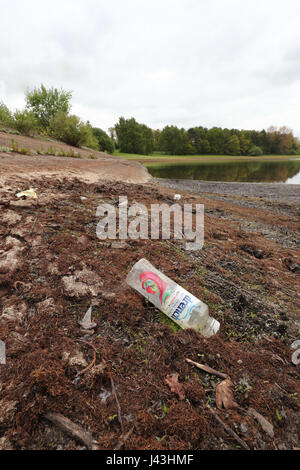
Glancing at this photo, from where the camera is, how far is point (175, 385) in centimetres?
144

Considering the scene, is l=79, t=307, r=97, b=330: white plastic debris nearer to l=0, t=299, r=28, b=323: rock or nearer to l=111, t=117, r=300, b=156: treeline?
l=0, t=299, r=28, b=323: rock

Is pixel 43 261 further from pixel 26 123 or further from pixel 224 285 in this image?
pixel 26 123

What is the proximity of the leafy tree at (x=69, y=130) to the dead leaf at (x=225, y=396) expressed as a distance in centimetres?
3787

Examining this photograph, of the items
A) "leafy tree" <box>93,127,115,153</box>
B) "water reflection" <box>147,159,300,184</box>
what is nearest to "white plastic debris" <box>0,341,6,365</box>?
"water reflection" <box>147,159,300,184</box>

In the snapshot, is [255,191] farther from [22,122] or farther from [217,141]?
[217,141]

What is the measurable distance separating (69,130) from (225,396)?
38086mm

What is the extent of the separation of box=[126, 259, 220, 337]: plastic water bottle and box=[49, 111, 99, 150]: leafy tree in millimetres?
36873

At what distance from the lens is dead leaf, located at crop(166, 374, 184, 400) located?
54.6 inches

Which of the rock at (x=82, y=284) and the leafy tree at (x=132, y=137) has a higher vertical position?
the leafy tree at (x=132, y=137)

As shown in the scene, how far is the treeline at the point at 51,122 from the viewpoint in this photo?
78.3 feet

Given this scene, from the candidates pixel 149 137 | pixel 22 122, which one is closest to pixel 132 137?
pixel 149 137

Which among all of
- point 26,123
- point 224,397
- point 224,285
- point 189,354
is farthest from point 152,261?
point 26,123

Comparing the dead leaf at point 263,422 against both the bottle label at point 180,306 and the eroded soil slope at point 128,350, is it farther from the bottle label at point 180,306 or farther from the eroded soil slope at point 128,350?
the bottle label at point 180,306

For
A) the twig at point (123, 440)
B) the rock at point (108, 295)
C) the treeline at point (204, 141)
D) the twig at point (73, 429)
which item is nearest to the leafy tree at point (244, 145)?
the treeline at point (204, 141)
